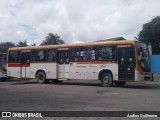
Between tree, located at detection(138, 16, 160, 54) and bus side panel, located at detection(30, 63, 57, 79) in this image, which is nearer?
bus side panel, located at detection(30, 63, 57, 79)

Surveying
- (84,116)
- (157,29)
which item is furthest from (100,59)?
(157,29)

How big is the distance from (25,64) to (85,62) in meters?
5.98

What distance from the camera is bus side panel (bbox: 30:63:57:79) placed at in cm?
2617

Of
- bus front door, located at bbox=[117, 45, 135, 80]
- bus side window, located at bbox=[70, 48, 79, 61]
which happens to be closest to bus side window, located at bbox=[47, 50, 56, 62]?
bus side window, located at bbox=[70, 48, 79, 61]

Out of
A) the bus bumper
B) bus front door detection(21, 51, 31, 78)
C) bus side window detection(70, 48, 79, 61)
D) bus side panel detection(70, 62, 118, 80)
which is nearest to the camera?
the bus bumper

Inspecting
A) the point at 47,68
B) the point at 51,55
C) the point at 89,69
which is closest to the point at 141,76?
the point at 89,69

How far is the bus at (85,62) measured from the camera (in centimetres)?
2205

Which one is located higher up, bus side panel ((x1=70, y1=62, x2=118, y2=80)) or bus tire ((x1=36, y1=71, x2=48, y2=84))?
bus side panel ((x1=70, y1=62, x2=118, y2=80))

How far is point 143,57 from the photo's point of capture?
2241 cm

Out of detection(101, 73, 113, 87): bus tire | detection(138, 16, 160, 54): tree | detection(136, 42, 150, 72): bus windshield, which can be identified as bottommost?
detection(101, 73, 113, 87): bus tire

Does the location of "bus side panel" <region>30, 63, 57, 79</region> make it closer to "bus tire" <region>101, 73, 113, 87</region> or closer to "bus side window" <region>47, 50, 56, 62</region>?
"bus side window" <region>47, 50, 56, 62</region>

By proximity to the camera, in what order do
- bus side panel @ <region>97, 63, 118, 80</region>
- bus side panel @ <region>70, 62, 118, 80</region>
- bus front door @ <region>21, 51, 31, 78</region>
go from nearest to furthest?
bus side panel @ <region>97, 63, 118, 80</region>
bus side panel @ <region>70, 62, 118, 80</region>
bus front door @ <region>21, 51, 31, 78</region>

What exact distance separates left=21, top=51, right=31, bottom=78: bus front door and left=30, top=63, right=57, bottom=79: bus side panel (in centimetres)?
44

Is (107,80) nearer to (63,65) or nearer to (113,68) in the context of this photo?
(113,68)
